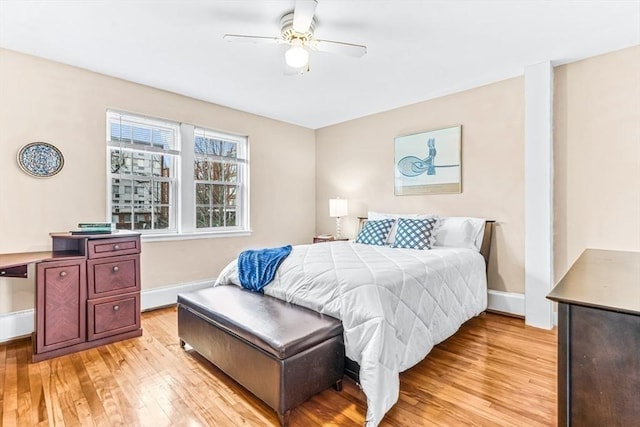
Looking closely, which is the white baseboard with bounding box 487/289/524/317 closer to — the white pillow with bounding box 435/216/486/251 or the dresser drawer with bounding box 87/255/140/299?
the white pillow with bounding box 435/216/486/251

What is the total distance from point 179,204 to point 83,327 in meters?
1.61

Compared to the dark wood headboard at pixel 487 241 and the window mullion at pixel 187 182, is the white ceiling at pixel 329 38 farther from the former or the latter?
the dark wood headboard at pixel 487 241

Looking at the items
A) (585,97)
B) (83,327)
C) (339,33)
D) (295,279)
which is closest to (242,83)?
(339,33)

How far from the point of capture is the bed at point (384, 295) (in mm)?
1680

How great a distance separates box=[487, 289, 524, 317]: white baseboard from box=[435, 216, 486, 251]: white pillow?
562 mm

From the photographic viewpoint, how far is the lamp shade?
4488 mm

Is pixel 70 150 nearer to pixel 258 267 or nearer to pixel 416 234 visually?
pixel 258 267

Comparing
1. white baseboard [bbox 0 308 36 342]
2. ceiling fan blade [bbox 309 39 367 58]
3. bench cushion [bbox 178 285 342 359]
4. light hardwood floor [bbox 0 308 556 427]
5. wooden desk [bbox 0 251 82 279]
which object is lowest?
light hardwood floor [bbox 0 308 556 427]

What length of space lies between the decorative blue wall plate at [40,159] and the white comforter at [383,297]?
1.86 metres

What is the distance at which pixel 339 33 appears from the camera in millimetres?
2430

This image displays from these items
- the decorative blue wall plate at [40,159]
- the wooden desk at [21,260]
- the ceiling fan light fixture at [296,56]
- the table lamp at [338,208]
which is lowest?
the wooden desk at [21,260]

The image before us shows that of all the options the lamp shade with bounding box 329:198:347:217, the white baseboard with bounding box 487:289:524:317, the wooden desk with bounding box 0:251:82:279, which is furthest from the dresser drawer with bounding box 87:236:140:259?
the white baseboard with bounding box 487:289:524:317

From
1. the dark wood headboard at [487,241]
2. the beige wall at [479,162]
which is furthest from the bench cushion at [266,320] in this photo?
the beige wall at [479,162]

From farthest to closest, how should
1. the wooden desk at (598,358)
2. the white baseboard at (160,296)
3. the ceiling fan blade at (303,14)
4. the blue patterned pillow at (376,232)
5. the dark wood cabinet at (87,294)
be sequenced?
the blue patterned pillow at (376,232) → the white baseboard at (160,296) → the dark wood cabinet at (87,294) → the ceiling fan blade at (303,14) → the wooden desk at (598,358)
